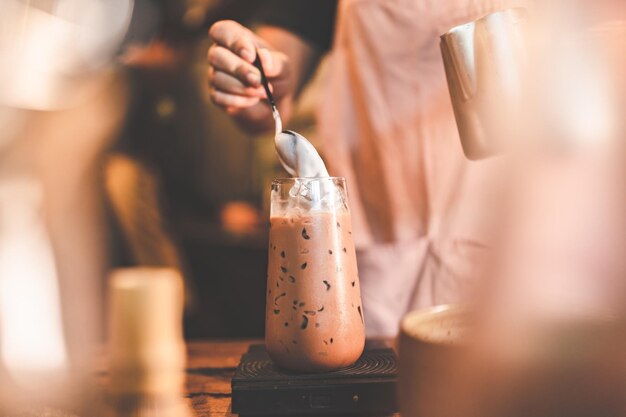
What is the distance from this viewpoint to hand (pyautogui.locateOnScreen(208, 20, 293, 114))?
962 millimetres

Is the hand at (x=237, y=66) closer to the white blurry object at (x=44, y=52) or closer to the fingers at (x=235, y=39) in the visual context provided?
the fingers at (x=235, y=39)

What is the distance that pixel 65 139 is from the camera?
3.33 meters

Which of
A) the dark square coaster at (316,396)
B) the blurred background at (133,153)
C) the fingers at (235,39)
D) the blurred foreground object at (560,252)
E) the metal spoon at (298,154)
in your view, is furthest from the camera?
the blurred background at (133,153)

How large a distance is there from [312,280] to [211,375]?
298mm

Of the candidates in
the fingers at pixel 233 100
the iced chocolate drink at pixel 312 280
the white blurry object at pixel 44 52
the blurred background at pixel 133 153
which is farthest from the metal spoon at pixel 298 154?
Result: the white blurry object at pixel 44 52

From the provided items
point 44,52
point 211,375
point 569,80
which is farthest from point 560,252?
point 44,52

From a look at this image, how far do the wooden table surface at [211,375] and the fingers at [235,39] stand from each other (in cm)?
50

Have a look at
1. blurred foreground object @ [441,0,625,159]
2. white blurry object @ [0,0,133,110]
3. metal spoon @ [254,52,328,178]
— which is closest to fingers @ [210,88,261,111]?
metal spoon @ [254,52,328,178]

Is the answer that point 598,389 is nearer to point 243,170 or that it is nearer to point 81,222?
point 81,222

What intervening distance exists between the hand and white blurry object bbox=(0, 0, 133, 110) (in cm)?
259

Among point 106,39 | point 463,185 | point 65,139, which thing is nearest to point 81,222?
point 65,139

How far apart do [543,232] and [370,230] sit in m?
1.06

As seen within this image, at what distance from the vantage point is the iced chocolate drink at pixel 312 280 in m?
0.77

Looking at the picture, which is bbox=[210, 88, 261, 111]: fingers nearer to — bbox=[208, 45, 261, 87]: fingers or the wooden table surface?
bbox=[208, 45, 261, 87]: fingers
